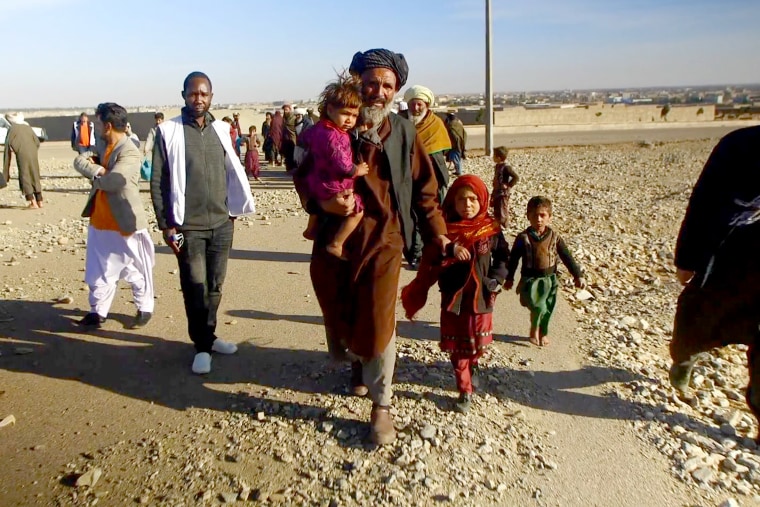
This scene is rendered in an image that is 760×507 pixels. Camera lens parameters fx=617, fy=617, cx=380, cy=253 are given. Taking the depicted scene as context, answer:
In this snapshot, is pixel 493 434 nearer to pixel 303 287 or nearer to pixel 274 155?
pixel 303 287

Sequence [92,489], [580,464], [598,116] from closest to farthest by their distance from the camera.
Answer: [92,489], [580,464], [598,116]

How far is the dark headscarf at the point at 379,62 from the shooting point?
10.5 feet

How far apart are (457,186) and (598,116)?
38670 millimetres

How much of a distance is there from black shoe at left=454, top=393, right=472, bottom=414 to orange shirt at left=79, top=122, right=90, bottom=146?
1495cm

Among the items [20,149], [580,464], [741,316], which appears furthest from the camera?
[20,149]

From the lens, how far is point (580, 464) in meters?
3.24

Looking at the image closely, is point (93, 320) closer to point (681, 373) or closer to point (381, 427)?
point (381, 427)

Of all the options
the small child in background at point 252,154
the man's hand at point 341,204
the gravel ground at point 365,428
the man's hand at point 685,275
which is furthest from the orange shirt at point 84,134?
the man's hand at point 685,275

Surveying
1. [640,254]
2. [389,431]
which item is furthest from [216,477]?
[640,254]

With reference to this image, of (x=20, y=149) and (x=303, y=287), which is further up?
(x=20, y=149)

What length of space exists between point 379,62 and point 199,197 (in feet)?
5.49

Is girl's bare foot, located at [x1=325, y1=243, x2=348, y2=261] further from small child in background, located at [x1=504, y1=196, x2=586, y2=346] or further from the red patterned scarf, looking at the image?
small child in background, located at [x1=504, y1=196, x2=586, y2=346]

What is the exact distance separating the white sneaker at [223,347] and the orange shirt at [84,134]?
43.5ft

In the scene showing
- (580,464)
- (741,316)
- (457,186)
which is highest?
(457,186)
